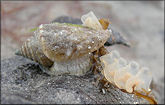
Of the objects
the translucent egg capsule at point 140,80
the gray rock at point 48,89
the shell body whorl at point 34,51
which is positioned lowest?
the gray rock at point 48,89

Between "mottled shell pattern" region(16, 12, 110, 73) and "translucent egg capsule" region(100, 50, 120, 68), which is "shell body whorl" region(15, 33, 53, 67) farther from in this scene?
"translucent egg capsule" region(100, 50, 120, 68)

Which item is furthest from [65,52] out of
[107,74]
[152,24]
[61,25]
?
[152,24]

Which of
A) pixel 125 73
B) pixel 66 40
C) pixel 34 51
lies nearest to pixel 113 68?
pixel 125 73

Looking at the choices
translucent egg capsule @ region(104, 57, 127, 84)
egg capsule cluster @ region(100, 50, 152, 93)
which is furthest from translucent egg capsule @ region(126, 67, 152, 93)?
translucent egg capsule @ region(104, 57, 127, 84)

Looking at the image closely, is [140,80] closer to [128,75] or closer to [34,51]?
[128,75]

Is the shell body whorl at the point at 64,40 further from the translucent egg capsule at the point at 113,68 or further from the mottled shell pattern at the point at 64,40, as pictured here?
the translucent egg capsule at the point at 113,68

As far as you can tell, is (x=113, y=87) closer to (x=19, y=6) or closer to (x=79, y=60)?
(x=79, y=60)

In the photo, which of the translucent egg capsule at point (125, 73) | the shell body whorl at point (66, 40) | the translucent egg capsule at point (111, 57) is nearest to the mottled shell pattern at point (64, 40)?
the shell body whorl at point (66, 40)

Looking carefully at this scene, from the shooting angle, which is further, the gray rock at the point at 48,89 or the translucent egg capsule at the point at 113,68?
the translucent egg capsule at the point at 113,68
